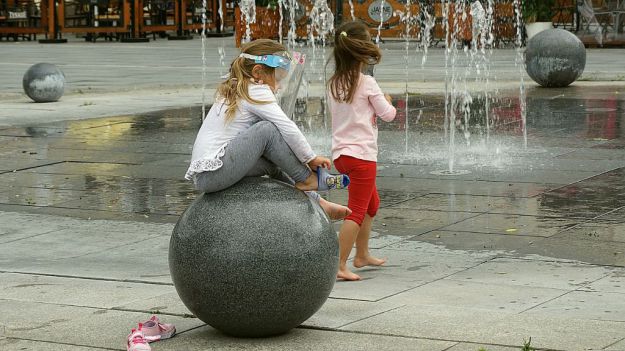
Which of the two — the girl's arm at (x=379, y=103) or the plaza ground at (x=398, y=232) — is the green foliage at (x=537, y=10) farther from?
the girl's arm at (x=379, y=103)

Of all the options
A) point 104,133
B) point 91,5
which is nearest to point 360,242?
point 104,133

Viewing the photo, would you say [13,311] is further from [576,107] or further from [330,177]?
[576,107]

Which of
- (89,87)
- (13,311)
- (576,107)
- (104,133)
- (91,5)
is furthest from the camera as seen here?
(91,5)

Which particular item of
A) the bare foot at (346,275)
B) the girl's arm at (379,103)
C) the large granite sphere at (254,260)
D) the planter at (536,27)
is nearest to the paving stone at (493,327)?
the large granite sphere at (254,260)

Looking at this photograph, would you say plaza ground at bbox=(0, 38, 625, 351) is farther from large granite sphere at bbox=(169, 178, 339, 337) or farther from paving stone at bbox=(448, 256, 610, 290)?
large granite sphere at bbox=(169, 178, 339, 337)

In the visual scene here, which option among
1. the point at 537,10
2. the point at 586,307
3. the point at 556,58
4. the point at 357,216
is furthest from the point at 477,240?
the point at 537,10

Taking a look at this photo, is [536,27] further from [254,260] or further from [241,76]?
[254,260]

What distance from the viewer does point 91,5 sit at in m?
40.4

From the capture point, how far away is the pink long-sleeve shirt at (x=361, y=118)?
7508mm

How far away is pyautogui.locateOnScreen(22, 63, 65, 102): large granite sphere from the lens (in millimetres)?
20031

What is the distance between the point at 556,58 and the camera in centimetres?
2103

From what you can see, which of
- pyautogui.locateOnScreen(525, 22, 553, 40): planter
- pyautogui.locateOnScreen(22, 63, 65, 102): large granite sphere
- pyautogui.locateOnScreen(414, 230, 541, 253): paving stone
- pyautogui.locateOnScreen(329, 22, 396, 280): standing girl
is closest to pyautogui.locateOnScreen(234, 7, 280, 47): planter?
pyautogui.locateOnScreen(525, 22, 553, 40): planter

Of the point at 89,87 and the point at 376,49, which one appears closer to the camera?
the point at 376,49

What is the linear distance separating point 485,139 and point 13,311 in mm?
8656
